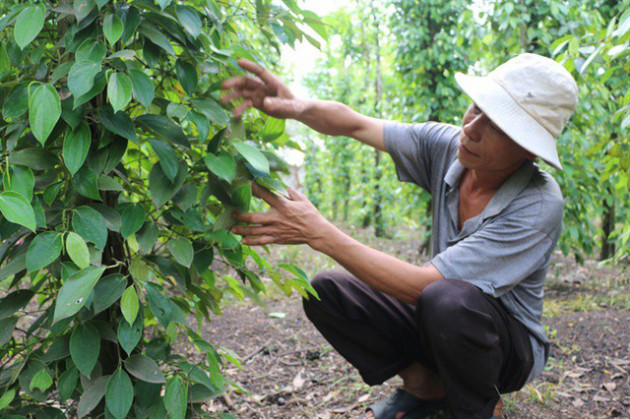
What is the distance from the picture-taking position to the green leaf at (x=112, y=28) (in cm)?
91

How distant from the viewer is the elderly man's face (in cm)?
145

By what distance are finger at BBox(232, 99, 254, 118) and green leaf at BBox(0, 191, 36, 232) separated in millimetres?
517

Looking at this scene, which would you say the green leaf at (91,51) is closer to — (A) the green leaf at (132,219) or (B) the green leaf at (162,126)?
(B) the green leaf at (162,126)

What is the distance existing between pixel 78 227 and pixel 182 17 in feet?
1.39

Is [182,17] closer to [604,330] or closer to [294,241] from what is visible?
[294,241]

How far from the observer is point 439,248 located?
1.78 metres

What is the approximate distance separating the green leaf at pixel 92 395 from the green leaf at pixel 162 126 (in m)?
0.49

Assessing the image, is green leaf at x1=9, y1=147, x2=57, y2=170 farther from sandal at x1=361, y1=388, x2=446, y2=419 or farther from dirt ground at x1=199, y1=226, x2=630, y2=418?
sandal at x1=361, y1=388, x2=446, y2=419

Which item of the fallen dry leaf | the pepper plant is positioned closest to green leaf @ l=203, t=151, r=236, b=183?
the pepper plant

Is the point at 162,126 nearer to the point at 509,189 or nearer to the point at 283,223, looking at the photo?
the point at 283,223

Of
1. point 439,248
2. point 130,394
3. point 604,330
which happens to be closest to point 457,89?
point 604,330

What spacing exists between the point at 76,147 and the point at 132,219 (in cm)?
16

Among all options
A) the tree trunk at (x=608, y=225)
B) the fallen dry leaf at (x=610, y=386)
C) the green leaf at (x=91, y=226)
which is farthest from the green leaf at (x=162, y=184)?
the tree trunk at (x=608, y=225)

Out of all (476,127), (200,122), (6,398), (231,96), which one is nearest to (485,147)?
(476,127)
